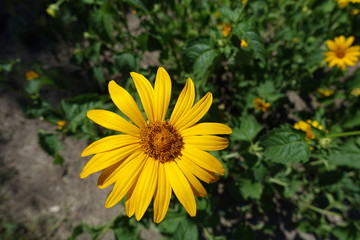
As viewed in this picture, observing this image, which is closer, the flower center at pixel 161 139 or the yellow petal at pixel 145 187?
the yellow petal at pixel 145 187

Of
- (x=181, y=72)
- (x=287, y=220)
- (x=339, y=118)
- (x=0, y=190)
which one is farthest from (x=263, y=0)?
(x=0, y=190)

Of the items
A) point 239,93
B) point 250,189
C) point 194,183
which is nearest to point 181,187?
point 194,183

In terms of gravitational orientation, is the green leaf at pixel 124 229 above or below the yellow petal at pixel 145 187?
below

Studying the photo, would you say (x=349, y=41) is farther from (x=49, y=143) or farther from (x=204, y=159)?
(x=49, y=143)

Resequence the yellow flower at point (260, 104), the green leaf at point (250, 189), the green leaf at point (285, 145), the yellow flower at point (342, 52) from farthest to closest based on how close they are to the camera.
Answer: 1. the yellow flower at point (342, 52)
2. the yellow flower at point (260, 104)
3. the green leaf at point (250, 189)
4. the green leaf at point (285, 145)

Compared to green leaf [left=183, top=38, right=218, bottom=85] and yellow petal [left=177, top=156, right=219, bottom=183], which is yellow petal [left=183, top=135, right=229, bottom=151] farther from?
green leaf [left=183, top=38, right=218, bottom=85]

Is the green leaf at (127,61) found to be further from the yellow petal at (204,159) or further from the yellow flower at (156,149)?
the yellow petal at (204,159)

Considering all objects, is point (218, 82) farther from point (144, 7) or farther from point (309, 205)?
point (309, 205)

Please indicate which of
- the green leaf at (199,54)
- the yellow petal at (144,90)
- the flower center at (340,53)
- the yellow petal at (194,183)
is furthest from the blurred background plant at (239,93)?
the yellow petal at (194,183)
